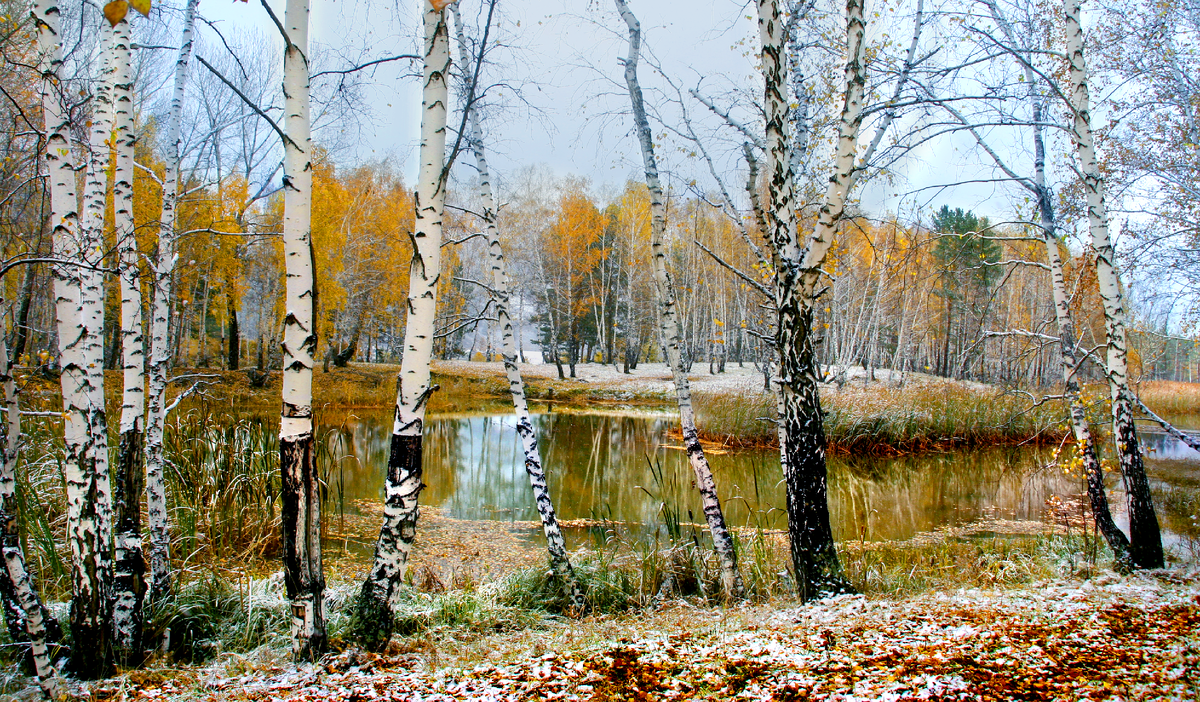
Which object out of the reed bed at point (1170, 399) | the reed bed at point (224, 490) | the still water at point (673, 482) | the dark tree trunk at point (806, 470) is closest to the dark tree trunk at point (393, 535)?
the dark tree trunk at point (806, 470)

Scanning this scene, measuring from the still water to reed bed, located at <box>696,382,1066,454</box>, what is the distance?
563 mm

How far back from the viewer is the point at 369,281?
21375mm

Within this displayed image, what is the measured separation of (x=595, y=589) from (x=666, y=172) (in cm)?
311

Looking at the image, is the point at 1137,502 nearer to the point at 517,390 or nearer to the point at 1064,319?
the point at 1064,319

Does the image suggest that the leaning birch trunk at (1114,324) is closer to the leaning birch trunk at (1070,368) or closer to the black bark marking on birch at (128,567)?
the leaning birch trunk at (1070,368)

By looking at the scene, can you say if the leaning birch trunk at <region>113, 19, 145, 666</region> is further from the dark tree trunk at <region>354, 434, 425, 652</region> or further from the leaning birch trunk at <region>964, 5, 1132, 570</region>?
the leaning birch trunk at <region>964, 5, 1132, 570</region>

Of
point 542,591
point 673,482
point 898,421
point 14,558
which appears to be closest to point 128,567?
point 14,558

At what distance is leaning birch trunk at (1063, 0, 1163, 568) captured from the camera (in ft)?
13.2

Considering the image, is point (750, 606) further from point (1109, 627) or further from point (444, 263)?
point (444, 263)

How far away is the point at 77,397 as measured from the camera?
238 centimetres

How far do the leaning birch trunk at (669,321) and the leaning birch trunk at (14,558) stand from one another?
10.4 feet

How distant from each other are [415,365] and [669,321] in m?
1.93

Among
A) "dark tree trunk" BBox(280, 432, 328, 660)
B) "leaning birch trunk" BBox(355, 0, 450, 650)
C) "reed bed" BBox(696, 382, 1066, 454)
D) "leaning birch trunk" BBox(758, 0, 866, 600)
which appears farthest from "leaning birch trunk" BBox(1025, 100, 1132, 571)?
"reed bed" BBox(696, 382, 1066, 454)

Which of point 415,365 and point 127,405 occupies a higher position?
A: point 415,365
